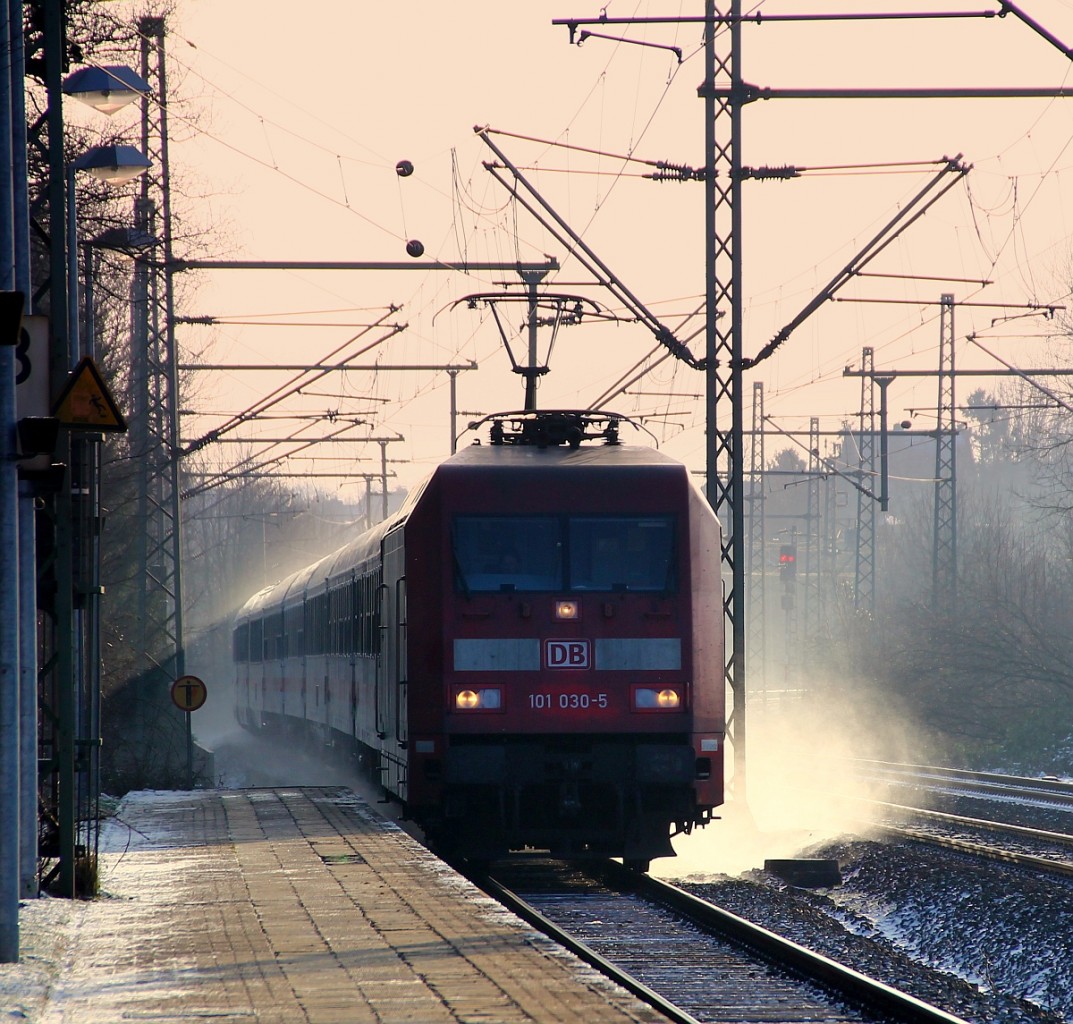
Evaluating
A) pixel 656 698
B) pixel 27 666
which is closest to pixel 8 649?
pixel 27 666

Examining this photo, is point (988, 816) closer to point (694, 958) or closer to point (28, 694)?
point (694, 958)

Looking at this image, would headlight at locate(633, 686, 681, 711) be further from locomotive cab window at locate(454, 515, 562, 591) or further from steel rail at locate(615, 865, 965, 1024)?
steel rail at locate(615, 865, 965, 1024)

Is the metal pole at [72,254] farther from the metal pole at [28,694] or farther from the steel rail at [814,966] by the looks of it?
the steel rail at [814,966]

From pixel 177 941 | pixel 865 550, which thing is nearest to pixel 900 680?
pixel 177 941

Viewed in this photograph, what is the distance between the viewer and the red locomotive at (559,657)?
13.5m

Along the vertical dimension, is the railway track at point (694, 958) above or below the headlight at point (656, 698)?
below

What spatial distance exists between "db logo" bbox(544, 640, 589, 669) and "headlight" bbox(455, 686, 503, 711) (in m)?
0.48

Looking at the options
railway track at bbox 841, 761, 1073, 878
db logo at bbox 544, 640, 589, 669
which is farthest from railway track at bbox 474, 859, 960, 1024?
railway track at bbox 841, 761, 1073, 878

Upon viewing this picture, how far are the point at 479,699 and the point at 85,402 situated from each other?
183 inches

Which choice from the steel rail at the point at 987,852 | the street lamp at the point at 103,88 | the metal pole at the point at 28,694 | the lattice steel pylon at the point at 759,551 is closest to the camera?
the metal pole at the point at 28,694

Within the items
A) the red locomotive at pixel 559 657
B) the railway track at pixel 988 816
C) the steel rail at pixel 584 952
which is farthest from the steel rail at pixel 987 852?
the steel rail at pixel 584 952

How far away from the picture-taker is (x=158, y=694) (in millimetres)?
30922

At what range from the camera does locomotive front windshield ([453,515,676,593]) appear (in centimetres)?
1373

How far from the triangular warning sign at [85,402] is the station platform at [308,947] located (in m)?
2.83
